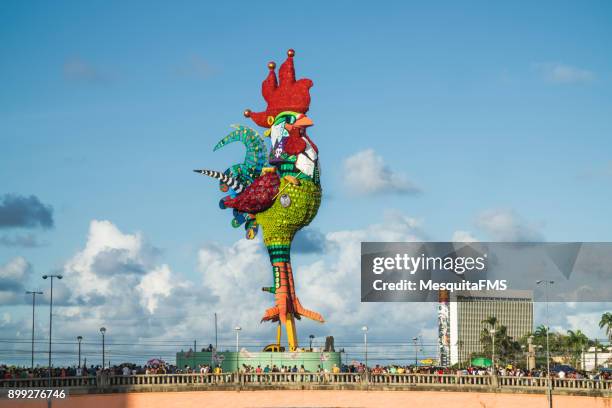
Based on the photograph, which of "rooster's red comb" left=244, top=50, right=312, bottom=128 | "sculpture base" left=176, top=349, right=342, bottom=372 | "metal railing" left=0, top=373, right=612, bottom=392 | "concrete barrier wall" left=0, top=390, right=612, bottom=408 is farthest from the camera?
"rooster's red comb" left=244, top=50, right=312, bottom=128

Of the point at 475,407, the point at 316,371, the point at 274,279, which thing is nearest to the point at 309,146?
the point at 274,279

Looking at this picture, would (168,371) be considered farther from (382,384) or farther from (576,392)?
(576,392)

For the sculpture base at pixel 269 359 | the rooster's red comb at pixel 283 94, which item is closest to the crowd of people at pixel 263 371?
the sculpture base at pixel 269 359

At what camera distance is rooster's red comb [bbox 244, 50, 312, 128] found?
4434 inches

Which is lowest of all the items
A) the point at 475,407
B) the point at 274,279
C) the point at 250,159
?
the point at 475,407

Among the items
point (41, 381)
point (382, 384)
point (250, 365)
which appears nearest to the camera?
point (41, 381)

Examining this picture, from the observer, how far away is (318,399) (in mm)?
103938

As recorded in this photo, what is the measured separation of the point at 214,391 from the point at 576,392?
30659mm

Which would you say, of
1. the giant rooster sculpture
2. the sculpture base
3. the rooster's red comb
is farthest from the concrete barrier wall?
the rooster's red comb

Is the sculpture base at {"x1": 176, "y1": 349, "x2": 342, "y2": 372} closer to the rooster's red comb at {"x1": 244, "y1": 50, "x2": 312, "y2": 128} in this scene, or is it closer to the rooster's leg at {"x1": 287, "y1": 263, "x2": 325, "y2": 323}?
the rooster's leg at {"x1": 287, "y1": 263, "x2": 325, "y2": 323}

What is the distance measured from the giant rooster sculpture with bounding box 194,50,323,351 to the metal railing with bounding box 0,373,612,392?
6.91 m

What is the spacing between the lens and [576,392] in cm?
9994

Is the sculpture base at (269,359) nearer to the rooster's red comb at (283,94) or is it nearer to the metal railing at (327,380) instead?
the metal railing at (327,380)

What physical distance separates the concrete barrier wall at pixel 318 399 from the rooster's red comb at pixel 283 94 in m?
26.6
